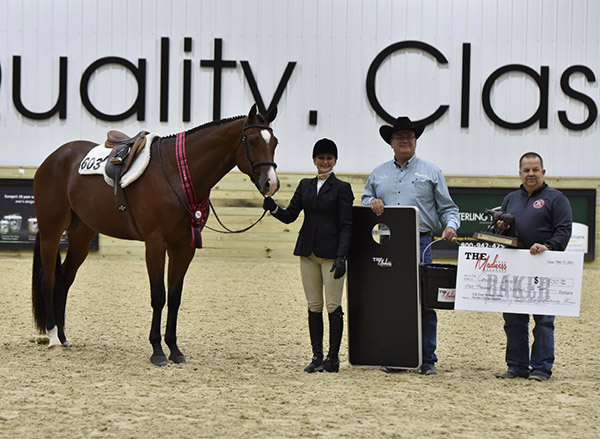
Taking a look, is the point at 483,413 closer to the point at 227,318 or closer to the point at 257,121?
the point at 257,121

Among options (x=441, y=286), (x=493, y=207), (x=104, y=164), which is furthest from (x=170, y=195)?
(x=493, y=207)

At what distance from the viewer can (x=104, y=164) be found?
18.1ft

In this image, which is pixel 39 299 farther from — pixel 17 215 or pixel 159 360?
pixel 17 215

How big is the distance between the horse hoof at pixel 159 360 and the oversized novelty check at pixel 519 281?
1927mm

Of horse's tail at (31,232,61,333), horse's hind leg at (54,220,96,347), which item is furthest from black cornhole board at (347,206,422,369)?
horse's tail at (31,232,61,333)

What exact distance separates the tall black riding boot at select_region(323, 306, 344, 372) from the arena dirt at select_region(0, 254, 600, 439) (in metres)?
0.11

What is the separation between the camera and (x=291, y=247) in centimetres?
1221

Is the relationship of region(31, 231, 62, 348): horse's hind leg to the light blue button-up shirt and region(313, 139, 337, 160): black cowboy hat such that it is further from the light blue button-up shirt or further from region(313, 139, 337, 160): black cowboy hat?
the light blue button-up shirt

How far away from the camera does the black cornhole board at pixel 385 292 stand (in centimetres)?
481

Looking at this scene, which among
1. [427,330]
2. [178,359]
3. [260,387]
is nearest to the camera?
[260,387]

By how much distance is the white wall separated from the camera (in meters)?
12.5

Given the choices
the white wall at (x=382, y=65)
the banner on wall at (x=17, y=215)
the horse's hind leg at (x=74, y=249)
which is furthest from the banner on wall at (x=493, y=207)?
the horse's hind leg at (x=74, y=249)

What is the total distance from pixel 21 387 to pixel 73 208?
1750 millimetres

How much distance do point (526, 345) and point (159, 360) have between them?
7.76 ft
